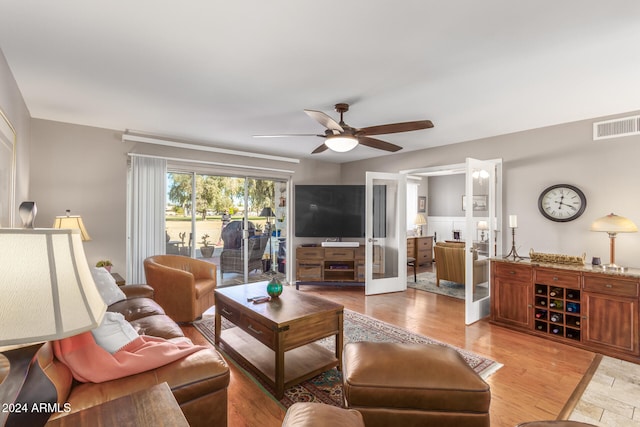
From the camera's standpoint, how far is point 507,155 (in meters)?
4.14

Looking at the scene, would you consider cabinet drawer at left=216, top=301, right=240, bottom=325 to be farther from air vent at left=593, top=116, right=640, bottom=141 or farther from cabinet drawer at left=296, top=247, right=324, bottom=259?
air vent at left=593, top=116, right=640, bottom=141

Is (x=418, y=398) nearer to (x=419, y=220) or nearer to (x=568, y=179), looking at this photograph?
(x=568, y=179)

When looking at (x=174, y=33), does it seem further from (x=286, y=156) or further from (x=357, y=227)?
(x=357, y=227)

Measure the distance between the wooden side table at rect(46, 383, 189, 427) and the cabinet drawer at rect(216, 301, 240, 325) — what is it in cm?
163

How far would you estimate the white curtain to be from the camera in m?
4.10

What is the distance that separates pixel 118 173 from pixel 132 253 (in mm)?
1075

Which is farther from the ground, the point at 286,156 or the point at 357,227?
the point at 286,156

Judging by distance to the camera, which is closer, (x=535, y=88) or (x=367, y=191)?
(x=535, y=88)

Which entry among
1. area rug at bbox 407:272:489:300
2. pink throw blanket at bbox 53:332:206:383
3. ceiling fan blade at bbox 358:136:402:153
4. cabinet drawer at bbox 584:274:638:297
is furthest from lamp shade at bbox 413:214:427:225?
pink throw blanket at bbox 53:332:206:383

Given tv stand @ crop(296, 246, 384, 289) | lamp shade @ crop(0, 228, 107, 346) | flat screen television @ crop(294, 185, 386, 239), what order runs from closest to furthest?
lamp shade @ crop(0, 228, 107, 346)
tv stand @ crop(296, 246, 384, 289)
flat screen television @ crop(294, 185, 386, 239)

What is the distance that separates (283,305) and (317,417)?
5.54 feet

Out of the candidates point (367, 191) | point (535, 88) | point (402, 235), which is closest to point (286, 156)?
point (367, 191)

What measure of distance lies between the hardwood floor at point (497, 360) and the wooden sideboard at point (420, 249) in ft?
7.26

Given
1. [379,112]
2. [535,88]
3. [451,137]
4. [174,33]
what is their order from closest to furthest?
[174,33]
[535,88]
[379,112]
[451,137]
